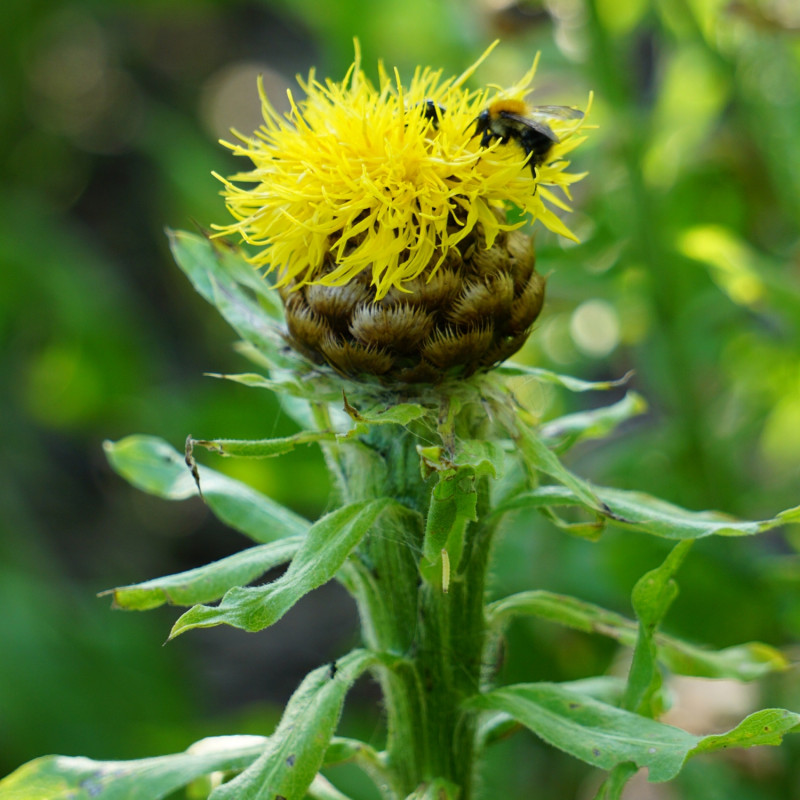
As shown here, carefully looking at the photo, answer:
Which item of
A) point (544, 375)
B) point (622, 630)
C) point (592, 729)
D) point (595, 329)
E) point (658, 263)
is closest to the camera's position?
point (592, 729)

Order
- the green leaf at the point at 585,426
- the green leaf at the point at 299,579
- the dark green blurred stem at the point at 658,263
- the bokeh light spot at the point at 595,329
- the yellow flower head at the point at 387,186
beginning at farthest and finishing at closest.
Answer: the bokeh light spot at the point at 595,329
the dark green blurred stem at the point at 658,263
the green leaf at the point at 585,426
the yellow flower head at the point at 387,186
the green leaf at the point at 299,579

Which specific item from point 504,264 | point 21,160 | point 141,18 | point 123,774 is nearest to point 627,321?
point 504,264

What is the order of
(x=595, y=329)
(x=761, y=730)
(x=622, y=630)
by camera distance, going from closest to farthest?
(x=761, y=730) → (x=622, y=630) → (x=595, y=329)

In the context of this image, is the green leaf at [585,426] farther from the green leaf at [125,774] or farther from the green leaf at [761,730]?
the green leaf at [125,774]

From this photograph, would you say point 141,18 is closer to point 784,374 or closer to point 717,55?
point 717,55

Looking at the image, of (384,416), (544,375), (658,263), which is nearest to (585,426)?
(544,375)

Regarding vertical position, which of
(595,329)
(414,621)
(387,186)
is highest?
(387,186)

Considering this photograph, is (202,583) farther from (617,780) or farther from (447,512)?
(617,780)

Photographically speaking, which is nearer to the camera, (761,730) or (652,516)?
(761,730)

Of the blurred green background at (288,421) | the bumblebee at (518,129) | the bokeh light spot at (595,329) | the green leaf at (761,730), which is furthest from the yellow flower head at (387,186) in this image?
the bokeh light spot at (595,329)
